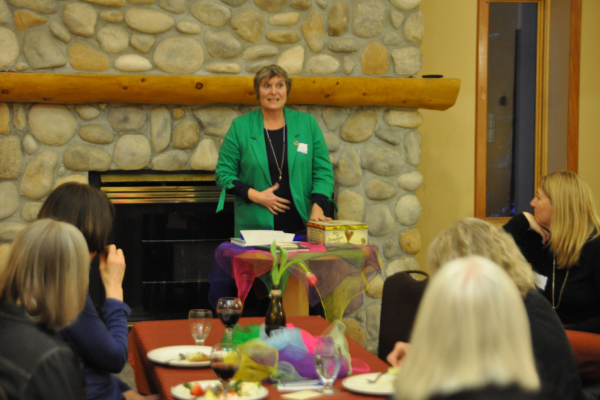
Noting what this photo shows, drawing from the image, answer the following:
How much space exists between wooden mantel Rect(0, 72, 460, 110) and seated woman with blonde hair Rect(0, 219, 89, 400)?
2.41 metres

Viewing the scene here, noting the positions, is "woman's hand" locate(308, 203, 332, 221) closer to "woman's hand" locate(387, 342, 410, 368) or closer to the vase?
the vase

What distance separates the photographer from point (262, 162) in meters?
3.43

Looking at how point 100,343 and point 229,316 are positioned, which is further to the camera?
point 229,316

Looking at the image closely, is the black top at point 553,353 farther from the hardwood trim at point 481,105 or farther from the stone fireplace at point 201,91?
the hardwood trim at point 481,105

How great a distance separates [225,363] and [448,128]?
3.58 meters

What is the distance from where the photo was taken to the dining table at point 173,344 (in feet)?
5.18

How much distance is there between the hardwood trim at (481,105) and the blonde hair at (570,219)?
2115mm

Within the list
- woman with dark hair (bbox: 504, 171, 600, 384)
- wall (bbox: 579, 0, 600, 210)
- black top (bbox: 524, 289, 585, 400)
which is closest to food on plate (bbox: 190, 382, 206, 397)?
black top (bbox: 524, 289, 585, 400)

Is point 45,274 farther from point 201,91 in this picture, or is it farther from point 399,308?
point 201,91

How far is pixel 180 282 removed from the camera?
416cm

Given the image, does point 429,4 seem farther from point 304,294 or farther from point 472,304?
point 472,304

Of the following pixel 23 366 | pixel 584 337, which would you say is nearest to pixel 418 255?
pixel 584 337

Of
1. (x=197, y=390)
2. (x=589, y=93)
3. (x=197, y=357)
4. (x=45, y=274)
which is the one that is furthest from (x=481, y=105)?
(x=45, y=274)

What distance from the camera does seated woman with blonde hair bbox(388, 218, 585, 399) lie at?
152 cm
